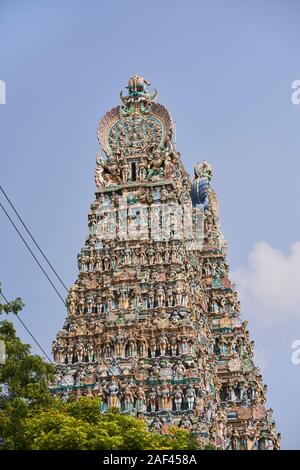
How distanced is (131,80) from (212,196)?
15.8 metres

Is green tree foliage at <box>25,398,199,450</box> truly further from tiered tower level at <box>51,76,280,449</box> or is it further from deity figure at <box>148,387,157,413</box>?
deity figure at <box>148,387,157,413</box>

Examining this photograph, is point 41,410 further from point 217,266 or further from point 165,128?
point 217,266

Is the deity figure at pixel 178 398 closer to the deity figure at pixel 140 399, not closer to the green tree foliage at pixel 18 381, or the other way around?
the deity figure at pixel 140 399

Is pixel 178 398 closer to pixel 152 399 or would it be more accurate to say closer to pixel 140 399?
pixel 152 399

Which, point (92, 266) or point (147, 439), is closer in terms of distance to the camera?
point (147, 439)

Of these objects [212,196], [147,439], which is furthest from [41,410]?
[212,196]

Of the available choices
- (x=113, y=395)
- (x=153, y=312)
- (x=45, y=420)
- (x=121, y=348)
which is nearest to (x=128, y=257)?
(x=153, y=312)

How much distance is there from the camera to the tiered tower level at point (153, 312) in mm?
44875

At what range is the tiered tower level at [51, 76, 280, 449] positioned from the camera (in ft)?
147

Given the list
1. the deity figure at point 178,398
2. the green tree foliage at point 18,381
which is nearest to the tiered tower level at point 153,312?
the deity figure at point 178,398

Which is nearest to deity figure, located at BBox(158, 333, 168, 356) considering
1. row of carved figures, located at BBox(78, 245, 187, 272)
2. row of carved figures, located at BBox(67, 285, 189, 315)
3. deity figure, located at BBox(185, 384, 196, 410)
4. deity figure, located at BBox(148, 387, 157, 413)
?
deity figure, located at BBox(148, 387, 157, 413)

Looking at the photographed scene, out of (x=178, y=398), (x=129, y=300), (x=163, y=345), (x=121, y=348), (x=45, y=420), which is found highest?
(x=129, y=300)

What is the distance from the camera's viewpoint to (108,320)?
47.8 meters

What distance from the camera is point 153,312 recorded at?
157 ft
